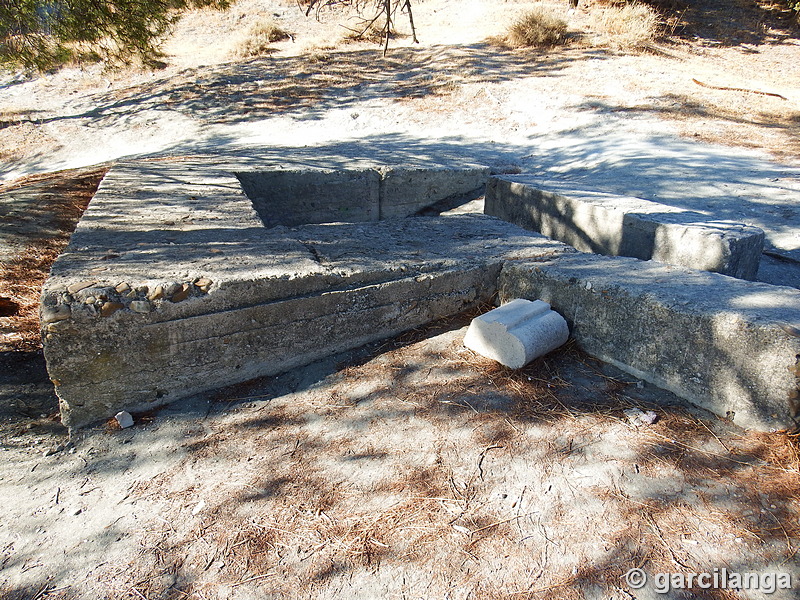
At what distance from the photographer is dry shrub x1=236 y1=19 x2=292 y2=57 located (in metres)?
14.8

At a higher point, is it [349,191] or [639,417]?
[349,191]

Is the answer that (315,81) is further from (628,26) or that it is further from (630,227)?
(630,227)

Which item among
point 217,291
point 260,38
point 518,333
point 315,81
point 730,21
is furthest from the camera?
point 260,38

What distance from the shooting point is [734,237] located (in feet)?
10.8

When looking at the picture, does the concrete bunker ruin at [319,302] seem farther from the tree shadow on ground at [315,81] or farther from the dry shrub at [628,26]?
the dry shrub at [628,26]

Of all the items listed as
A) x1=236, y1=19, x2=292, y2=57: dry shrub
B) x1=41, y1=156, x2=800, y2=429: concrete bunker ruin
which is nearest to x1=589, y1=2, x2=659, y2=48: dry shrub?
x1=236, y1=19, x2=292, y2=57: dry shrub

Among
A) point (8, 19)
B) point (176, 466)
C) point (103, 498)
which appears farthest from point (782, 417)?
point (8, 19)

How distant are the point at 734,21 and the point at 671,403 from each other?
1613cm

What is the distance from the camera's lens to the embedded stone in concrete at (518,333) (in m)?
2.54

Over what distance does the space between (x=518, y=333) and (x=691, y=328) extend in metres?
0.75

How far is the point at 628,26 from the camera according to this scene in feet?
41.0

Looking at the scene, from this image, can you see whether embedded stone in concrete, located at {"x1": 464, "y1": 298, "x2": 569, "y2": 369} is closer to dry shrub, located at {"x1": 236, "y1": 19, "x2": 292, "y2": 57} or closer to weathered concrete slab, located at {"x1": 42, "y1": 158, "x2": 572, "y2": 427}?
weathered concrete slab, located at {"x1": 42, "y1": 158, "x2": 572, "y2": 427}

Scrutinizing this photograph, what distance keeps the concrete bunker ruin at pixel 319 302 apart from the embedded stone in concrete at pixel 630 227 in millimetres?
678

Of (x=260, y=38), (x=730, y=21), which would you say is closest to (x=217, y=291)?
(x=260, y=38)
